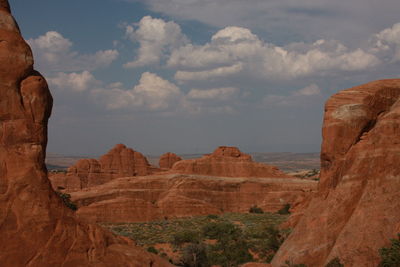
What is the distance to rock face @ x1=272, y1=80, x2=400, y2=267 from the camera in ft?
65.0

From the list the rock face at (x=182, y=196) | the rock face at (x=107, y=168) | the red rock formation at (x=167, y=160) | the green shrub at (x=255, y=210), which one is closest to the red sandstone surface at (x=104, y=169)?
the rock face at (x=107, y=168)

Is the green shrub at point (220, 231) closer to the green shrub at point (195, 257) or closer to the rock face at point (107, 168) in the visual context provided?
the green shrub at point (195, 257)

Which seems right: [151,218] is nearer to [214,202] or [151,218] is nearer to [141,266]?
[214,202]

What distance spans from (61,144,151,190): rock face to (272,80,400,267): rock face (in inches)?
2930

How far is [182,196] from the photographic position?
66.3 metres

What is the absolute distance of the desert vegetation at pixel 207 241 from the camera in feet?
97.4

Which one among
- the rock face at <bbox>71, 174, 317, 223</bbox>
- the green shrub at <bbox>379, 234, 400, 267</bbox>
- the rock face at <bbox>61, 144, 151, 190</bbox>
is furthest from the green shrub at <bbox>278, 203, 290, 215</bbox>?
the green shrub at <bbox>379, 234, 400, 267</bbox>

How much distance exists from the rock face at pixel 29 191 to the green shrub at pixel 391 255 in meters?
9.71

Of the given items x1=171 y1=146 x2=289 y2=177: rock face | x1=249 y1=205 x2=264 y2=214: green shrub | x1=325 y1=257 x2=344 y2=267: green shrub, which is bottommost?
x1=249 y1=205 x2=264 y2=214: green shrub

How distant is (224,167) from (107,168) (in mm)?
28405

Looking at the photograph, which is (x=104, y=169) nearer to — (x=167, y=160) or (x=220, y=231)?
(x=167, y=160)

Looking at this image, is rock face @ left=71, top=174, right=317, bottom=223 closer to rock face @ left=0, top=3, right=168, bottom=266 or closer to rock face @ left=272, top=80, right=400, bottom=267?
rock face @ left=272, top=80, right=400, bottom=267

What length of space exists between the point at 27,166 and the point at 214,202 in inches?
2360

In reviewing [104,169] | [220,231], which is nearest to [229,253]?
[220,231]
